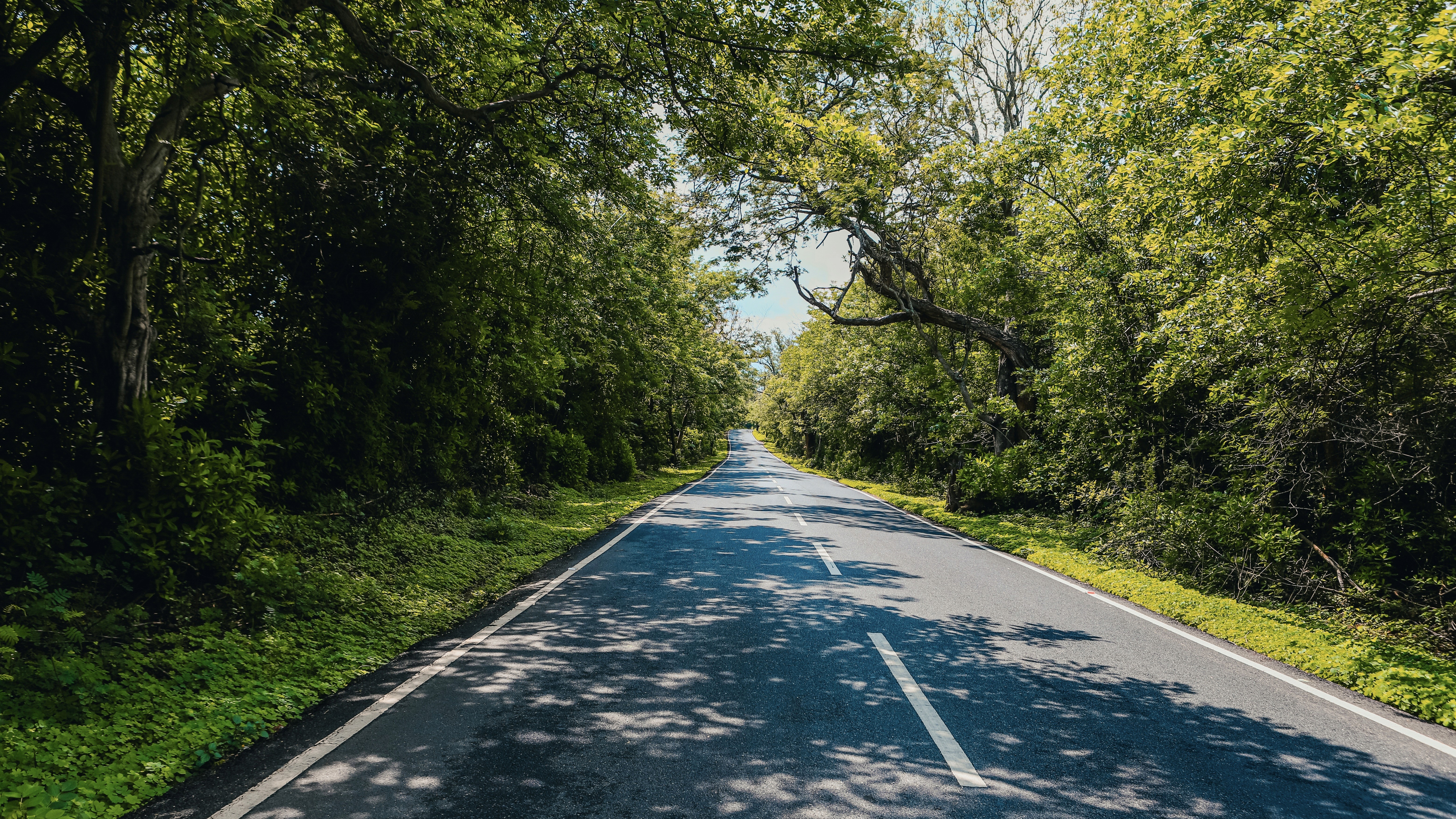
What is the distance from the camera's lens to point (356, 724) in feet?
12.6

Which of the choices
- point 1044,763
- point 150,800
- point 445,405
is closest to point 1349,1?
point 1044,763

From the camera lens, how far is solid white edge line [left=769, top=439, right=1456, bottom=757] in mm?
4078

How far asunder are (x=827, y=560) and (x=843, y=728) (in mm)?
5543

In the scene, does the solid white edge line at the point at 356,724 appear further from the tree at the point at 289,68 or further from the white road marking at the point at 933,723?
the white road marking at the point at 933,723

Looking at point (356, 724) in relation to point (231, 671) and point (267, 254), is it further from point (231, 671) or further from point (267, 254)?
point (267, 254)

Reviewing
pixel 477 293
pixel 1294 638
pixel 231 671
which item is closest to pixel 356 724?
pixel 231 671

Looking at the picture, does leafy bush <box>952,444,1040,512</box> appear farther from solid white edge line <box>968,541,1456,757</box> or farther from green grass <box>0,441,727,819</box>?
green grass <box>0,441,727,819</box>

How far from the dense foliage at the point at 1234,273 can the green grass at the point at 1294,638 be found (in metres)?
0.72

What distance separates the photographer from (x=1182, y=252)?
28.0ft

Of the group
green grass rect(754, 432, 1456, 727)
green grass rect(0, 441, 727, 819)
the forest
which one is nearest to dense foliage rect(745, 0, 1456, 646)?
the forest

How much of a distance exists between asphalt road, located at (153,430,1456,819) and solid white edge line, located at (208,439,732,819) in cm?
7

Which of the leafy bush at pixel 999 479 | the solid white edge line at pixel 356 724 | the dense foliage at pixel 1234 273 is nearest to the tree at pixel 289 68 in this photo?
the dense foliage at pixel 1234 273

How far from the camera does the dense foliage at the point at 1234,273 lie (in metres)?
5.48

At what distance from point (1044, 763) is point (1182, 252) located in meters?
7.67
